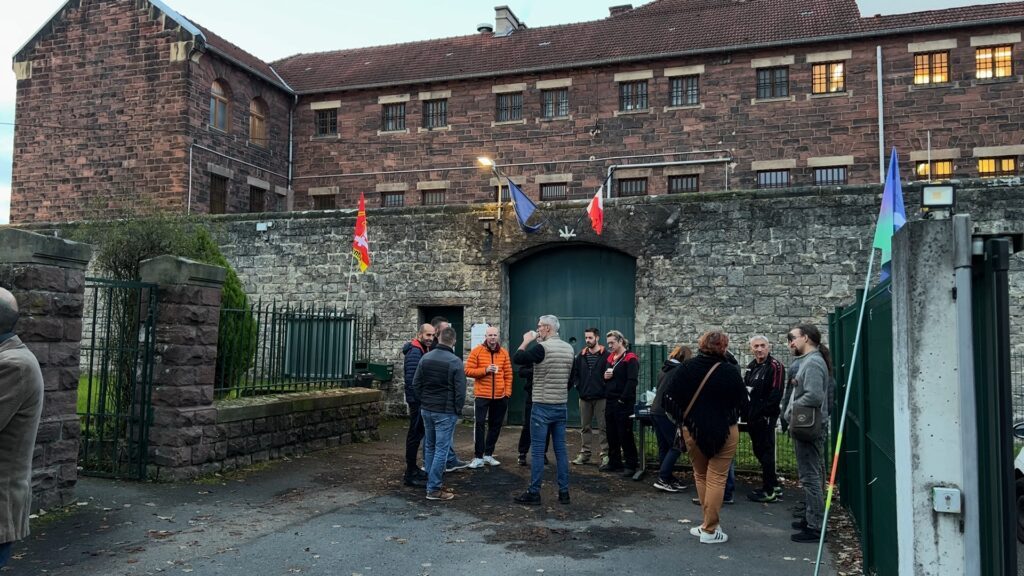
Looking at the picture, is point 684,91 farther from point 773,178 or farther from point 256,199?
point 256,199

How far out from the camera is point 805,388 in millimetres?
6703

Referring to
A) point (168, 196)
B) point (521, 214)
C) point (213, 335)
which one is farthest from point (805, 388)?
point (168, 196)

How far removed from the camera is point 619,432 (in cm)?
999

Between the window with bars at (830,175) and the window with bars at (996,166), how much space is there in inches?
139

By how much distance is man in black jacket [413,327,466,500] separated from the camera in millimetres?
8219

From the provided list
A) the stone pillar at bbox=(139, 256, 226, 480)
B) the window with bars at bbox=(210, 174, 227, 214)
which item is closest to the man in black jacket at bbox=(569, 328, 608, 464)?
the stone pillar at bbox=(139, 256, 226, 480)

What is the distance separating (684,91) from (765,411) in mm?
17270

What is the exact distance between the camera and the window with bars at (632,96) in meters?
24.2

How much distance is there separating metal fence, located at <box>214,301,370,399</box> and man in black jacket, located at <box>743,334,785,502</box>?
18.8ft

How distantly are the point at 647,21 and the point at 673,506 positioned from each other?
21.9m

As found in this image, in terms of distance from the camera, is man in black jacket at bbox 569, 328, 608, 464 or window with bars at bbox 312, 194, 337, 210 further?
window with bars at bbox 312, 194, 337, 210

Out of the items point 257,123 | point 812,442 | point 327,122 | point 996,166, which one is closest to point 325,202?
point 327,122

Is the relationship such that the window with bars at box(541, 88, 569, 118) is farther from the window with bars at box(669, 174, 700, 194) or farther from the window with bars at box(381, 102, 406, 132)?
the window with bars at box(381, 102, 406, 132)

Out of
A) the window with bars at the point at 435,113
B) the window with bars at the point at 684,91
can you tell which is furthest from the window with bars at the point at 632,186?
the window with bars at the point at 435,113
